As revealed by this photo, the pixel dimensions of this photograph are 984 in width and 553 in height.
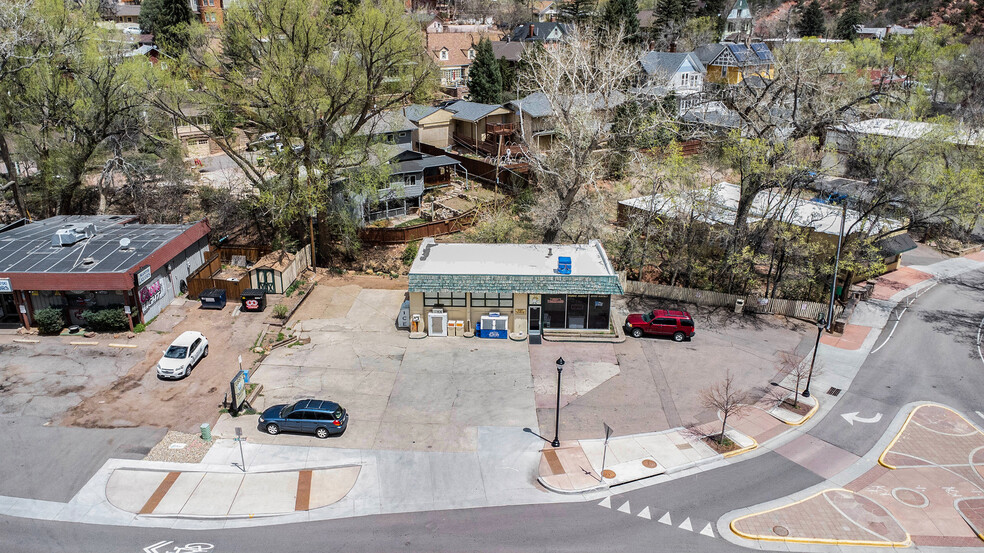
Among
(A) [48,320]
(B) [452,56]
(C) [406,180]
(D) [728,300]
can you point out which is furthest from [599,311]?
(B) [452,56]

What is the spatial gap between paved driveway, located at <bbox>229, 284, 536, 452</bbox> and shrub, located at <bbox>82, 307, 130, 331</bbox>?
832cm

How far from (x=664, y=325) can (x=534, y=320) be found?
6.70 metres

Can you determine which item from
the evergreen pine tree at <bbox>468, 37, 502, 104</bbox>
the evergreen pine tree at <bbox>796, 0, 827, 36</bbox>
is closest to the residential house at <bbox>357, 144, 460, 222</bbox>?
the evergreen pine tree at <bbox>468, 37, 502, 104</bbox>

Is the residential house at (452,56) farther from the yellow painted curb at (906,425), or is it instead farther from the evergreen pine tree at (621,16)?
the yellow painted curb at (906,425)

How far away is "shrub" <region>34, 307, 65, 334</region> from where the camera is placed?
30.7m

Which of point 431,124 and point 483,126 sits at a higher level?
point 431,124

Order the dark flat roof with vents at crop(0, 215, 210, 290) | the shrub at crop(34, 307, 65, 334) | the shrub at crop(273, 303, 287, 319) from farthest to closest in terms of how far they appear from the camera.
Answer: the shrub at crop(273, 303, 287, 319) < the shrub at crop(34, 307, 65, 334) < the dark flat roof with vents at crop(0, 215, 210, 290)

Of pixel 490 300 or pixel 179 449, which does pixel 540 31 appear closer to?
pixel 490 300

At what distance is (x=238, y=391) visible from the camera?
82.8 feet

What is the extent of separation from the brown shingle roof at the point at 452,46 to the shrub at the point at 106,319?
62.8 m

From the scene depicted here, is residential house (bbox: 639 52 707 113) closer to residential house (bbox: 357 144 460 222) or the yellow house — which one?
the yellow house

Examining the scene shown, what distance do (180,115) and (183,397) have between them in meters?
19.4

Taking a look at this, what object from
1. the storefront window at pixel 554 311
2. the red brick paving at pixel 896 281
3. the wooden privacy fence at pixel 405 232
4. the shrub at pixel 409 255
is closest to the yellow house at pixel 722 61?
the red brick paving at pixel 896 281

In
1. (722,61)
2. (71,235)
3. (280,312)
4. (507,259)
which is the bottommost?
(280,312)
